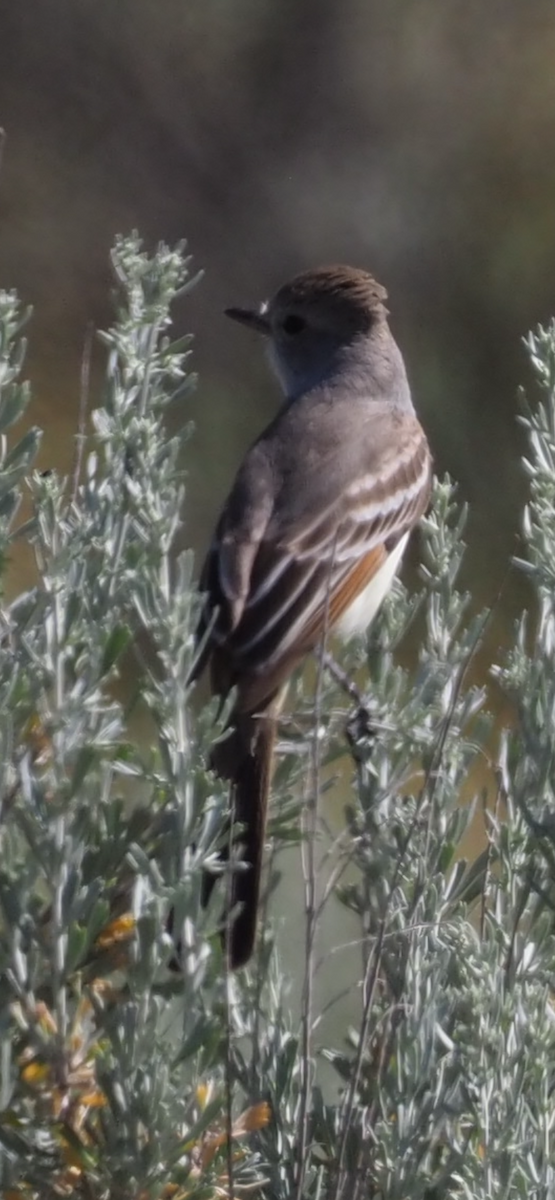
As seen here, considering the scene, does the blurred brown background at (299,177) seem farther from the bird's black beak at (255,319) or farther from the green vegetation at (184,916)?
the green vegetation at (184,916)

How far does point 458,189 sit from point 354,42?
65cm

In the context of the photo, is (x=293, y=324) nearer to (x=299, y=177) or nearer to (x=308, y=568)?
(x=308, y=568)

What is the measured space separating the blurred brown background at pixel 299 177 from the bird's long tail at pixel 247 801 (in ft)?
10.4

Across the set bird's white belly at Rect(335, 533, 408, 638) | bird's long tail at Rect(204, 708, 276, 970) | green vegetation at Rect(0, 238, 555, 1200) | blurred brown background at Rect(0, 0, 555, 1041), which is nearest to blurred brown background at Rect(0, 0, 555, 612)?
blurred brown background at Rect(0, 0, 555, 1041)

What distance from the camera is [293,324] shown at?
4406mm

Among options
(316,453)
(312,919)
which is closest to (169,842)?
(312,919)

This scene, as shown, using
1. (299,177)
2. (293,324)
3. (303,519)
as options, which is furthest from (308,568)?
(299,177)

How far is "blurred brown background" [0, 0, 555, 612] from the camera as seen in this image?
6312 mm

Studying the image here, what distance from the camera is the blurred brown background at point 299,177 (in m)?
6.30

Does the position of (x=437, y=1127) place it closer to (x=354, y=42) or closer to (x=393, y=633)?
(x=393, y=633)

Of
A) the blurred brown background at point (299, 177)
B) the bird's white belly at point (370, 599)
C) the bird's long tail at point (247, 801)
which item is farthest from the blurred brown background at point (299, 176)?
the bird's long tail at point (247, 801)

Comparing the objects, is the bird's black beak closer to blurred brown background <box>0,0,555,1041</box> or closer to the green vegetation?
blurred brown background <box>0,0,555,1041</box>

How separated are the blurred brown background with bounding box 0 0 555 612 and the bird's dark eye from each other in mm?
1624

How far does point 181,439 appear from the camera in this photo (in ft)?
7.18
